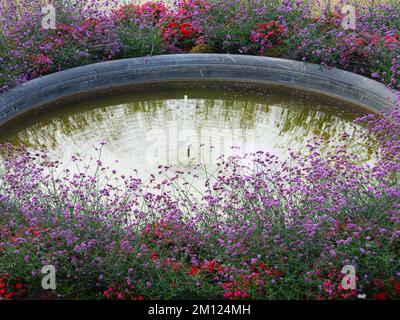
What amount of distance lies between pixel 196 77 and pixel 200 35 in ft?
2.13

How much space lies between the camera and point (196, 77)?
7543 millimetres

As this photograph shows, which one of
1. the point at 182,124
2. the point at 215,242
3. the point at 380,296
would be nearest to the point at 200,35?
the point at 182,124

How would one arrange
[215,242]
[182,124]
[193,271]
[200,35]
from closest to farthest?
[193,271]
[215,242]
[182,124]
[200,35]

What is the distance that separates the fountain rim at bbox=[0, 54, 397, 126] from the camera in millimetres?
6867

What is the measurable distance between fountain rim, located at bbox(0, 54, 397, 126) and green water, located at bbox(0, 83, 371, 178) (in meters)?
0.11

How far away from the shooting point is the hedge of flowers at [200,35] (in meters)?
7.12

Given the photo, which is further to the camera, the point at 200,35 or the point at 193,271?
the point at 200,35

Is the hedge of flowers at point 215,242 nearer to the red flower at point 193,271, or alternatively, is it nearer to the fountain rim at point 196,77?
the red flower at point 193,271

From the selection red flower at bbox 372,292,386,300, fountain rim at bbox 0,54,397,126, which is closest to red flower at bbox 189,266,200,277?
red flower at bbox 372,292,386,300

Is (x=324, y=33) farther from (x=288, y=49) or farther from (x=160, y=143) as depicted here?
(x=160, y=143)

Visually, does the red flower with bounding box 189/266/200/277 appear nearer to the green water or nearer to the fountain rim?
the green water

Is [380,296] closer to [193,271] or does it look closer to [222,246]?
[222,246]

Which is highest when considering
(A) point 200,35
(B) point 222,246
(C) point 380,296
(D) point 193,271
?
(A) point 200,35
